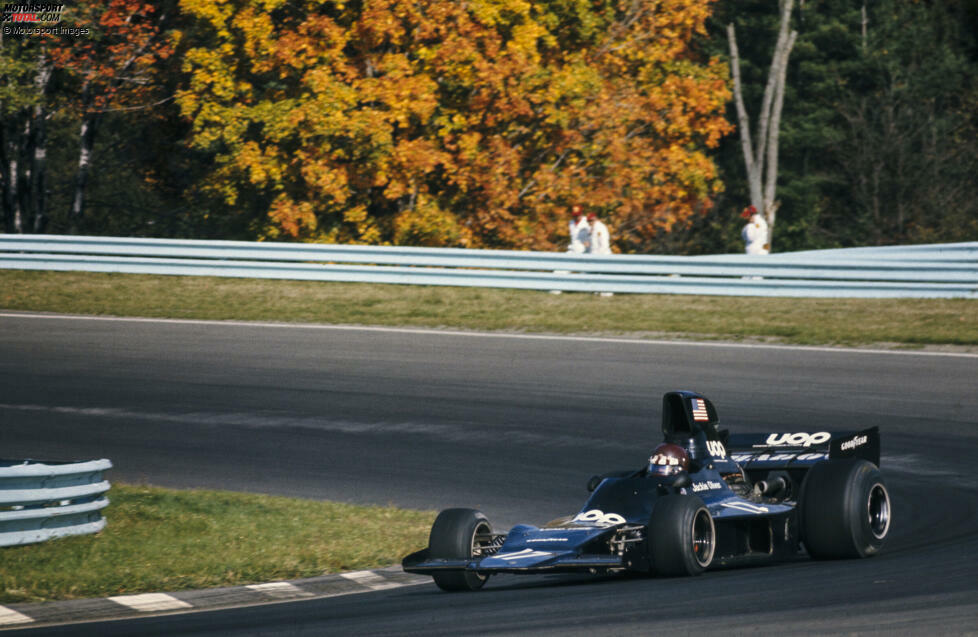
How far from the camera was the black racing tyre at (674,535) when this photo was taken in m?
7.47

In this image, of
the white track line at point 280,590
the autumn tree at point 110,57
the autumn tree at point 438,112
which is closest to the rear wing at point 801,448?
the white track line at point 280,590

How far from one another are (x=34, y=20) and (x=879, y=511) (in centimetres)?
2277

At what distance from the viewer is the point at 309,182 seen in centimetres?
2559

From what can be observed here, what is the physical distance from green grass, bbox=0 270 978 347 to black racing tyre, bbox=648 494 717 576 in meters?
10.7

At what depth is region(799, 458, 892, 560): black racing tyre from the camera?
834cm

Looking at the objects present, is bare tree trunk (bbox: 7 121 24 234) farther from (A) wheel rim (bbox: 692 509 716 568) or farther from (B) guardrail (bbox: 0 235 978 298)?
(A) wheel rim (bbox: 692 509 716 568)

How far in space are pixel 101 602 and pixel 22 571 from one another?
72cm

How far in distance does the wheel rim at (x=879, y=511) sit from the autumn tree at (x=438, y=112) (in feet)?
57.8

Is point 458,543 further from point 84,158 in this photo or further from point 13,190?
point 13,190

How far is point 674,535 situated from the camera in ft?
24.5

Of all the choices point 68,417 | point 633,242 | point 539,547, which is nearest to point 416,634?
point 539,547

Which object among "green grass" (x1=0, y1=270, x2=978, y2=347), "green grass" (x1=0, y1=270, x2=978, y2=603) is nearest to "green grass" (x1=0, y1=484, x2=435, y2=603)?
"green grass" (x1=0, y1=270, x2=978, y2=603)

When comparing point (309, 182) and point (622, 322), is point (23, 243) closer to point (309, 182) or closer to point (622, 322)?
point (309, 182)

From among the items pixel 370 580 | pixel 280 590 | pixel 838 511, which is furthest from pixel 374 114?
pixel 838 511
